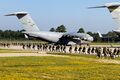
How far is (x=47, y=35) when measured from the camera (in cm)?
10944

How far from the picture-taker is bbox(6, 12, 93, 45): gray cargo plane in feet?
349

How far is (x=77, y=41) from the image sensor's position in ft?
363

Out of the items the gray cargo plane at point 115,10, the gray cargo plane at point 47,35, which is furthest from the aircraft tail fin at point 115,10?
the gray cargo plane at point 47,35

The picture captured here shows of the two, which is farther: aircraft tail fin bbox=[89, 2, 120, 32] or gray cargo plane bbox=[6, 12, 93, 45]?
gray cargo plane bbox=[6, 12, 93, 45]

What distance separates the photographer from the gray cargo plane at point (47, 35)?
106 m

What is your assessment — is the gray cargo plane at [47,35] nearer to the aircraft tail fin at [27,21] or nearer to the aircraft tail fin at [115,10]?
the aircraft tail fin at [27,21]

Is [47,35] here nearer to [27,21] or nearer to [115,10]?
[27,21]

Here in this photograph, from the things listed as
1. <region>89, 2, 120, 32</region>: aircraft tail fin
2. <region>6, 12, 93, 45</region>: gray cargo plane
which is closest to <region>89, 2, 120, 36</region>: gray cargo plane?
<region>89, 2, 120, 32</region>: aircraft tail fin

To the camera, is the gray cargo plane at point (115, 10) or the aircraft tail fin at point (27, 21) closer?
the gray cargo plane at point (115, 10)

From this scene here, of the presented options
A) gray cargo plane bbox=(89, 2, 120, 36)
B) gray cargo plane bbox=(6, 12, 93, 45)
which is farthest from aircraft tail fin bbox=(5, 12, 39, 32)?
gray cargo plane bbox=(89, 2, 120, 36)

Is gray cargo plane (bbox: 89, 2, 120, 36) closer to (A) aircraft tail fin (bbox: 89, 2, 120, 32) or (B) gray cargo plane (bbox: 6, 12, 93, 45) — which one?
(A) aircraft tail fin (bbox: 89, 2, 120, 32)

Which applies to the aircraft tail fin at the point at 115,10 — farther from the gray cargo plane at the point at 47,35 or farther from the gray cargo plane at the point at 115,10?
the gray cargo plane at the point at 47,35

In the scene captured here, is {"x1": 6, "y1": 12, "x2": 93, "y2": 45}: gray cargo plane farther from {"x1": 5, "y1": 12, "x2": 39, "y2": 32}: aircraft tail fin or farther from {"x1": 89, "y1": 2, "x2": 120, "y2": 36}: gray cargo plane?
{"x1": 89, "y1": 2, "x2": 120, "y2": 36}: gray cargo plane

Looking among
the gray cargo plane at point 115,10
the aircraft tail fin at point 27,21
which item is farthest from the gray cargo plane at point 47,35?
the gray cargo plane at point 115,10
